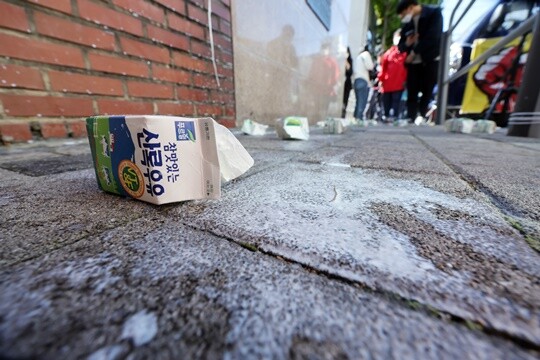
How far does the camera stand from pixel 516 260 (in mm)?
310

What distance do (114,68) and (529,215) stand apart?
5.66 ft

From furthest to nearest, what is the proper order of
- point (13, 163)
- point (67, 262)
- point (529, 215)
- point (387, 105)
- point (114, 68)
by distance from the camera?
1. point (387, 105)
2. point (114, 68)
3. point (13, 163)
4. point (529, 215)
5. point (67, 262)

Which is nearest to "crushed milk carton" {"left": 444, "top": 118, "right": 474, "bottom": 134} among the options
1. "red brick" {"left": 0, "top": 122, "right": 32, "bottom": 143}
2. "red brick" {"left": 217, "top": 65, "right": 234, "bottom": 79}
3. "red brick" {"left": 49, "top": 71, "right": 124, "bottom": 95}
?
"red brick" {"left": 217, "top": 65, "right": 234, "bottom": 79}

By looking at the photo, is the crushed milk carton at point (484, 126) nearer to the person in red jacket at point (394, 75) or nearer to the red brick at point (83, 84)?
the person in red jacket at point (394, 75)

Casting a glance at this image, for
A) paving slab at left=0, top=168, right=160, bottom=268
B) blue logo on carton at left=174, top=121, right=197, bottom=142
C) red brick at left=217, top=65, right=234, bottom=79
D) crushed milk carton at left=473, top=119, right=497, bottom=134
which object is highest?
red brick at left=217, top=65, right=234, bottom=79

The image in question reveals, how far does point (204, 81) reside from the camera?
1.92 metres

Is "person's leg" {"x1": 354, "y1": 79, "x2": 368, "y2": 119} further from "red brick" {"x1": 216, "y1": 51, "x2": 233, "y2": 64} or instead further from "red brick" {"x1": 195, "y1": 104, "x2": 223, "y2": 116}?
"red brick" {"x1": 195, "y1": 104, "x2": 223, "y2": 116}

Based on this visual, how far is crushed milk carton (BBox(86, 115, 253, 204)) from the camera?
1.52 feet

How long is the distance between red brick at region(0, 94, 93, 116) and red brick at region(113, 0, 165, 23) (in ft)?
1.84

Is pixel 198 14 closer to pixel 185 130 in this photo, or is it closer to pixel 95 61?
pixel 95 61

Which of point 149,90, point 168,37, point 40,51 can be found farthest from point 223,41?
point 40,51

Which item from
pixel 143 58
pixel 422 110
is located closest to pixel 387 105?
pixel 422 110

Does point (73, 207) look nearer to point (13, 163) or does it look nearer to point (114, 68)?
point (13, 163)

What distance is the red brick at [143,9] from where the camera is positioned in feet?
4.51
